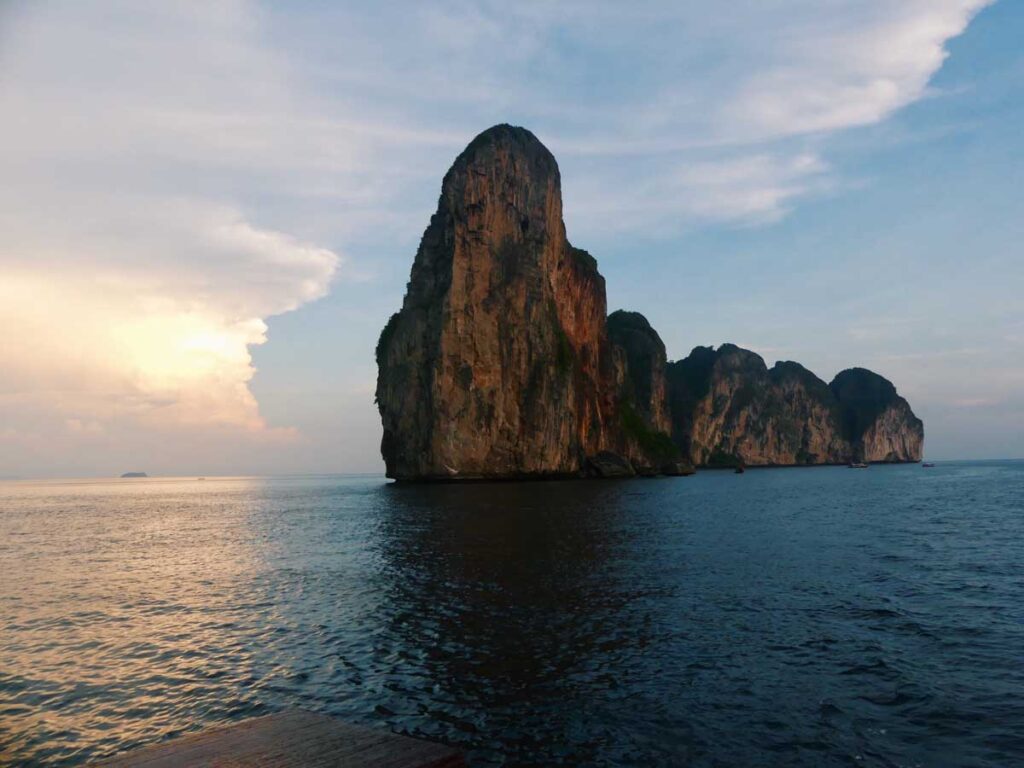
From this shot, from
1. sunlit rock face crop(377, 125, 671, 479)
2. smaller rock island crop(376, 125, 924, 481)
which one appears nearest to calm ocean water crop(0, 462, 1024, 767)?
smaller rock island crop(376, 125, 924, 481)

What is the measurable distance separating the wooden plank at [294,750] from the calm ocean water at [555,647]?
5.95m

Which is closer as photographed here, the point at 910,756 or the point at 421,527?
the point at 910,756

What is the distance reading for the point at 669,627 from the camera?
20969 millimetres

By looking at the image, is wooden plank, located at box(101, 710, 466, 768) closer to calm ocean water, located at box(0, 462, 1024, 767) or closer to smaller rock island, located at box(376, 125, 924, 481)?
calm ocean water, located at box(0, 462, 1024, 767)

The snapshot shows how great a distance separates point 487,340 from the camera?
137 meters

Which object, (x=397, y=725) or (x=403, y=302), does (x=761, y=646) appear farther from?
(x=403, y=302)

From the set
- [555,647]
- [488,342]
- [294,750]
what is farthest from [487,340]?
[294,750]

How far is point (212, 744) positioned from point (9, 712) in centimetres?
1287

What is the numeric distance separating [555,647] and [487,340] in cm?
12001

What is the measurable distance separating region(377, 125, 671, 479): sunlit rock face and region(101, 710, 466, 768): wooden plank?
401 feet

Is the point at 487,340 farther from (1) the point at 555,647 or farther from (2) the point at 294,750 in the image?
(2) the point at 294,750

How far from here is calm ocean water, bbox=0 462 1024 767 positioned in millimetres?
13102

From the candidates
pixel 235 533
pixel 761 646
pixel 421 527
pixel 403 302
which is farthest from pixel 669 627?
pixel 403 302

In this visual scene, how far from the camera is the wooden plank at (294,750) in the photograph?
646 centimetres
